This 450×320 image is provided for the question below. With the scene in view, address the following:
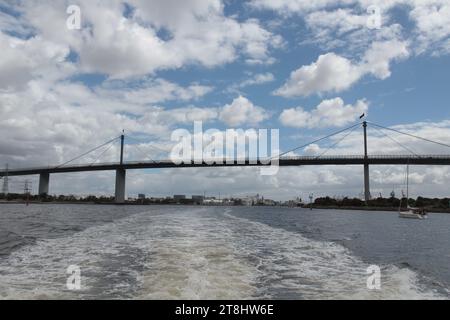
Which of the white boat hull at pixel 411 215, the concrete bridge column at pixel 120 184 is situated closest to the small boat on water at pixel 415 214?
the white boat hull at pixel 411 215

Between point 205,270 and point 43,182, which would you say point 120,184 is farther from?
point 205,270

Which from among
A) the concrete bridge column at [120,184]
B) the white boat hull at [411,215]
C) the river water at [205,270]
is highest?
the concrete bridge column at [120,184]

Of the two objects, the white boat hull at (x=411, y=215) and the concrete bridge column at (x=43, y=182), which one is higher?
the concrete bridge column at (x=43, y=182)

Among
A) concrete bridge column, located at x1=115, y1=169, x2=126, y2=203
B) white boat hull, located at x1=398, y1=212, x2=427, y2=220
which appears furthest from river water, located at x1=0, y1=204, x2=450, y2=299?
concrete bridge column, located at x1=115, y1=169, x2=126, y2=203

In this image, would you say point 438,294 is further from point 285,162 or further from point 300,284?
point 285,162

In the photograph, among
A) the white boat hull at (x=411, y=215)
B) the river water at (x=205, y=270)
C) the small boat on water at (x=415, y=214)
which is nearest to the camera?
the river water at (x=205, y=270)

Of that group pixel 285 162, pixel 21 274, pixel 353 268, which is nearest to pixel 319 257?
pixel 353 268

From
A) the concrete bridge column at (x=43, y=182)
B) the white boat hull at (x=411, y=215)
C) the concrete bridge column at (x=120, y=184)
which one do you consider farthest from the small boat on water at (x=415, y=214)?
the concrete bridge column at (x=43, y=182)

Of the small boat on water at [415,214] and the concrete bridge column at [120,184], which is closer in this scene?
the small boat on water at [415,214]

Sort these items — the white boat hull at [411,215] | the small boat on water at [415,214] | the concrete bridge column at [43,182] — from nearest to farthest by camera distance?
the white boat hull at [411,215] < the small boat on water at [415,214] < the concrete bridge column at [43,182]

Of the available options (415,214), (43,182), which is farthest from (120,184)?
(415,214)

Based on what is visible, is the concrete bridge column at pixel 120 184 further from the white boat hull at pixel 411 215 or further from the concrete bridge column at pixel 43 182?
the white boat hull at pixel 411 215

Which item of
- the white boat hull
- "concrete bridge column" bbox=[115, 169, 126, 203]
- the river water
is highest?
"concrete bridge column" bbox=[115, 169, 126, 203]

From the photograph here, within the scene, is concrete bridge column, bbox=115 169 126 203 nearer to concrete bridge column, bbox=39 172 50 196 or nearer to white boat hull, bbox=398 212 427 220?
concrete bridge column, bbox=39 172 50 196
